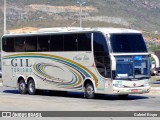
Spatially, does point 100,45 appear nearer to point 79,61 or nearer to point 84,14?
point 79,61

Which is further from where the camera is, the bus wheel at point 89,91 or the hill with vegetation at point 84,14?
the hill with vegetation at point 84,14

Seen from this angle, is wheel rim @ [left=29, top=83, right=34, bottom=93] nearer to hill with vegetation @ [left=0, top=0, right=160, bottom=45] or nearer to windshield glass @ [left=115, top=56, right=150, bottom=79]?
windshield glass @ [left=115, top=56, right=150, bottom=79]

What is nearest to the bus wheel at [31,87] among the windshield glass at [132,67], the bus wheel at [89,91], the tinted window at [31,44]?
the tinted window at [31,44]

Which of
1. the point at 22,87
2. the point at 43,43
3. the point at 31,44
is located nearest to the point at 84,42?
the point at 43,43

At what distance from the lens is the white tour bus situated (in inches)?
1141

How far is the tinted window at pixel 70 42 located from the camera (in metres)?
30.9

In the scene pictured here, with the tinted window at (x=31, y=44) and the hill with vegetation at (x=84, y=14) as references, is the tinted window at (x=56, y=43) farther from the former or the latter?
the hill with vegetation at (x=84, y=14)

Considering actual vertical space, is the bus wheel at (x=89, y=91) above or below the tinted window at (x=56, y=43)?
below

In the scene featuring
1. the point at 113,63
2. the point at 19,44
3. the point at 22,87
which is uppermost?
the point at 19,44

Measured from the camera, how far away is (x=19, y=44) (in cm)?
3478

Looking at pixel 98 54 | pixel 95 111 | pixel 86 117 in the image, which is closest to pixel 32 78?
pixel 98 54

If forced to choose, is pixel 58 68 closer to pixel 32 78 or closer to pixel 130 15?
pixel 32 78

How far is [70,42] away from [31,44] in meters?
3.51

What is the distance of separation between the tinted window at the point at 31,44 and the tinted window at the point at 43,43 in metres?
0.32
